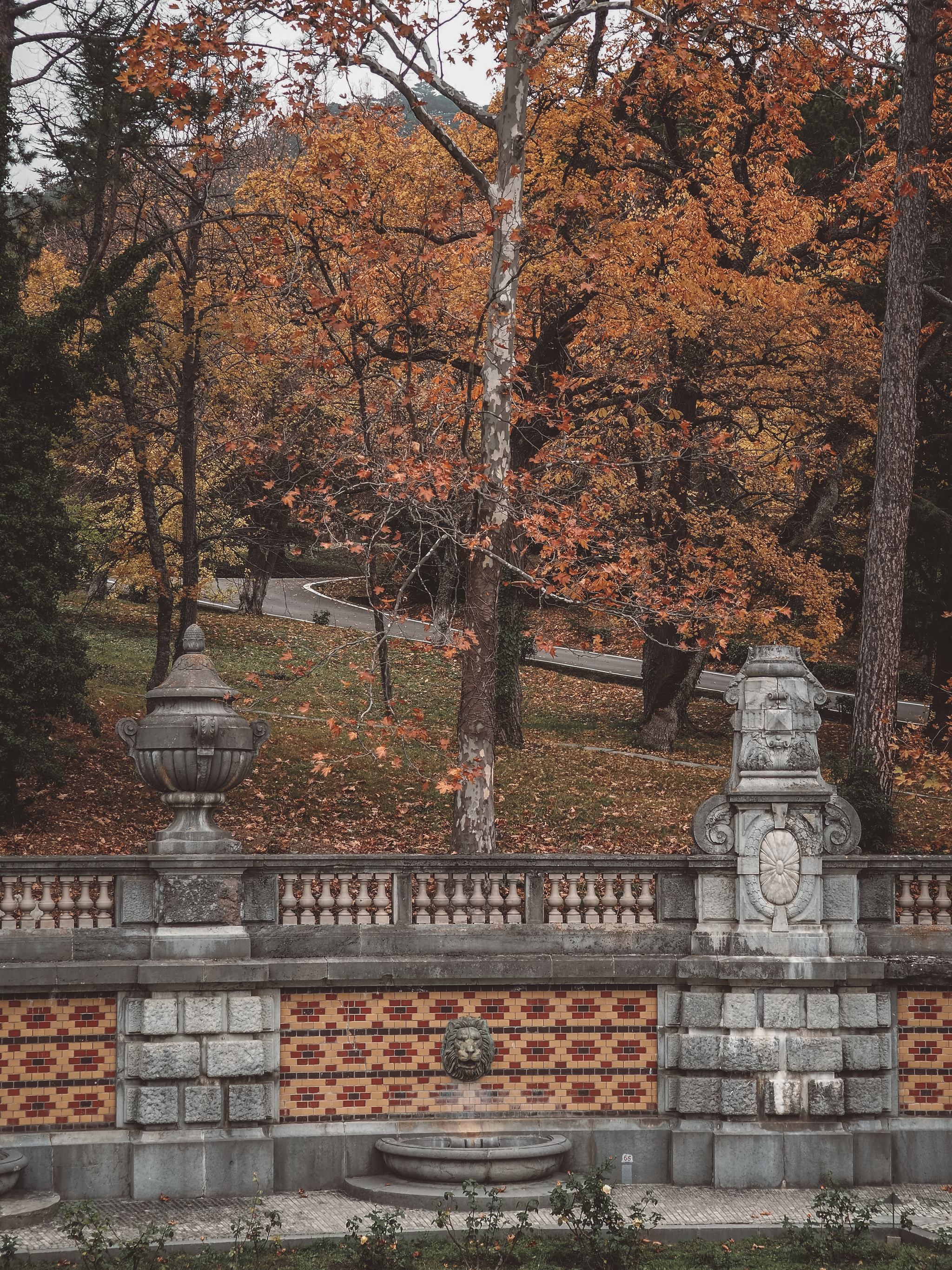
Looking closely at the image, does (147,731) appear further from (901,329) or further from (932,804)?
(932,804)

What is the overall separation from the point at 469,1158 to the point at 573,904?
2021 mm

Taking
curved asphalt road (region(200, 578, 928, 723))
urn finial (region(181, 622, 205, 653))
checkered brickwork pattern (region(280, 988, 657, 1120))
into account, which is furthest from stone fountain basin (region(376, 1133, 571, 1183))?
curved asphalt road (region(200, 578, 928, 723))

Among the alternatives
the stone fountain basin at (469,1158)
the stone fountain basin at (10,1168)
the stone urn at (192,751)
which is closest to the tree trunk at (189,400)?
the stone urn at (192,751)

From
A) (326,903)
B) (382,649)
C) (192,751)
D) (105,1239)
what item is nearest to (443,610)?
(382,649)

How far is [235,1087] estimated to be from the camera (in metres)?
9.98

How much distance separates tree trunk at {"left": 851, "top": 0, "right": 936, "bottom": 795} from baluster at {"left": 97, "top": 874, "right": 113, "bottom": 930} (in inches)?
400

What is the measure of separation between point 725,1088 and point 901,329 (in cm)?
1043

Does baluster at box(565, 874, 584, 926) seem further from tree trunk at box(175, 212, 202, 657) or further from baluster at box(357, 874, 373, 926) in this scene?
tree trunk at box(175, 212, 202, 657)

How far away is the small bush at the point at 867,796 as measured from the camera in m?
16.8

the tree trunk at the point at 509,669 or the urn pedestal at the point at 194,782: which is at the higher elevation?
the tree trunk at the point at 509,669

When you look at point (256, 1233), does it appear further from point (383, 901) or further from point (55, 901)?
point (55, 901)

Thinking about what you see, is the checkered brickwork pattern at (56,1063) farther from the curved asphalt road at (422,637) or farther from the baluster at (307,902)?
the curved asphalt road at (422,637)

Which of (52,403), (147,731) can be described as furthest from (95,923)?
(52,403)

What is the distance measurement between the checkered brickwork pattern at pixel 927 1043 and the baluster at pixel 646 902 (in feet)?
6.81
